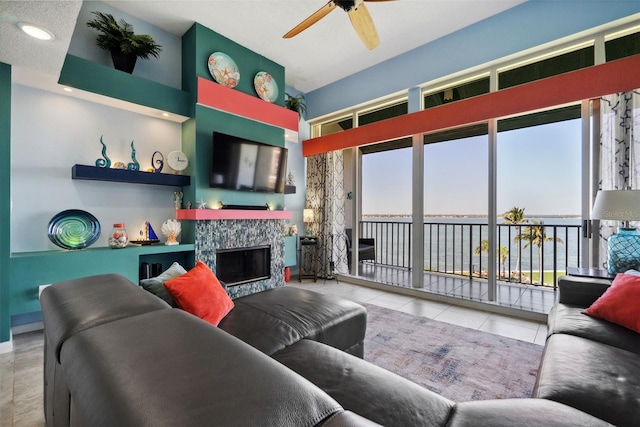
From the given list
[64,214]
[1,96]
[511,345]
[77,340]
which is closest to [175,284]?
[77,340]

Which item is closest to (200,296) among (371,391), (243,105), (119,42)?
(371,391)

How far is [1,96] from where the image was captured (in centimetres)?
240

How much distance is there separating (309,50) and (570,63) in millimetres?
3271

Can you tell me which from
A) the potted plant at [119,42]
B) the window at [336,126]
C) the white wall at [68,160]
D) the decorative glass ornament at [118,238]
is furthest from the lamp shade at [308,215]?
the potted plant at [119,42]

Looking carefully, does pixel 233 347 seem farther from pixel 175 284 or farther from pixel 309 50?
pixel 309 50

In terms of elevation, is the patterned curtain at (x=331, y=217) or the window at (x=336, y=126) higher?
the window at (x=336, y=126)

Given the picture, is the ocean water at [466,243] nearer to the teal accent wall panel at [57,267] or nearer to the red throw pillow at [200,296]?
the red throw pillow at [200,296]

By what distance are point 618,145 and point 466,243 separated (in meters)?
2.43

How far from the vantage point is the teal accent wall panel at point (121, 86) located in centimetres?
290

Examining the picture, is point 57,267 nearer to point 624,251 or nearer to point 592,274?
point 592,274

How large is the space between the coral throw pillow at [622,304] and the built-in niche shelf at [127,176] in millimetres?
4226

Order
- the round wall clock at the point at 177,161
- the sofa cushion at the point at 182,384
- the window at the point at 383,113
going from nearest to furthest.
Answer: the sofa cushion at the point at 182,384, the round wall clock at the point at 177,161, the window at the point at 383,113

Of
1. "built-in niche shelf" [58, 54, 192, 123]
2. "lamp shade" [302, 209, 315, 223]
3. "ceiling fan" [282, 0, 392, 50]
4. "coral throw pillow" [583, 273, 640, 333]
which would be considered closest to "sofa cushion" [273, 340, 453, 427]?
"coral throw pillow" [583, 273, 640, 333]

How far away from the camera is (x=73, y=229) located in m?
2.97
